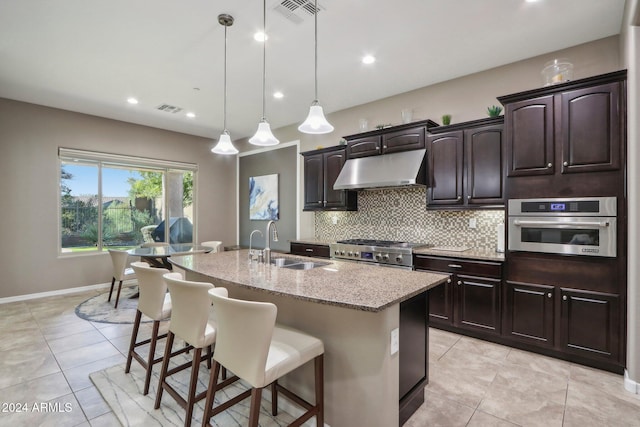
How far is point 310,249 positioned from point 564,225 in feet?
10.3

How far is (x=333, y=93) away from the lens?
4.38 metres

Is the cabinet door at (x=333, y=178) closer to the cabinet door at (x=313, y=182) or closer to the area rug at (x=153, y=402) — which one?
the cabinet door at (x=313, y=182)

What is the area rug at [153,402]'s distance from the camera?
197 centimetres

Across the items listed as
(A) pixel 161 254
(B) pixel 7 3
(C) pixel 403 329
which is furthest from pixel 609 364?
(B) pixel 7 3

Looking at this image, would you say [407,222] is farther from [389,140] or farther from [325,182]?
[325,182]

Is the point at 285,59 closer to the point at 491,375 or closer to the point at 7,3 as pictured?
the point at 7,3

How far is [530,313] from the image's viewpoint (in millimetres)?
2873

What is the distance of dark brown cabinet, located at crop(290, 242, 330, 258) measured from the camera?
4531 mm

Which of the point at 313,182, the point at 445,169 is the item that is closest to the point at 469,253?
the point at 445,169

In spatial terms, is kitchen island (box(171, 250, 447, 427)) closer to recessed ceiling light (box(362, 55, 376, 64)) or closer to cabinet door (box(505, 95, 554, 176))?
cabinet door (box(505, 95, 554, 176))

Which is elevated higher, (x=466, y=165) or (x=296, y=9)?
(x=296, y=9)

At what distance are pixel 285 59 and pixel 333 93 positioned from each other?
1129mm

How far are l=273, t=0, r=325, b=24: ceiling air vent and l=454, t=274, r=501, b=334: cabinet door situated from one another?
2.95 meters

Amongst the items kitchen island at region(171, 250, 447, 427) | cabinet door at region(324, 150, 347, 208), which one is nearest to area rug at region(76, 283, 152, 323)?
kitchen island at region(171, 250, 447, 427)
